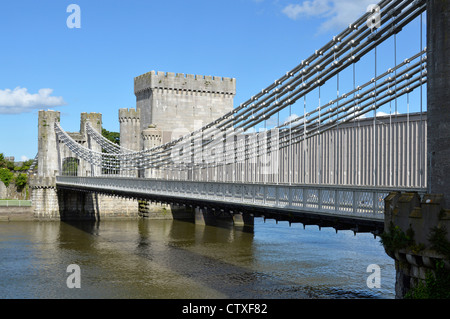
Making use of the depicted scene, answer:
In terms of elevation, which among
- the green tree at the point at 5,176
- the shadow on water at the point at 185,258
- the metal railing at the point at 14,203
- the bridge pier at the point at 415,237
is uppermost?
the green tree at the point at 5,176

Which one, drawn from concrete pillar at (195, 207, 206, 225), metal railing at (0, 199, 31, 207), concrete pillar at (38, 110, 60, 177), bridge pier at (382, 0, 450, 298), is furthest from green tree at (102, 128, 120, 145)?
bridge pier at (382, 0, 450, 298)

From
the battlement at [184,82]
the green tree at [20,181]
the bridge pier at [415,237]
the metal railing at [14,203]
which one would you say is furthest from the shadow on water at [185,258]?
the battlement at [184,82]

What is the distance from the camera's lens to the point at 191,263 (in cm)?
2597

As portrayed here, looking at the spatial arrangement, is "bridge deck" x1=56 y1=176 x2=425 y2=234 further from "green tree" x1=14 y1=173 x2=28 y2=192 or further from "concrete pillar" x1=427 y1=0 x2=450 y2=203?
"green tree" x1=14 y1=173 x2=28 y2=192

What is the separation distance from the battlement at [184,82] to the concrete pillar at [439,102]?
46905 mm

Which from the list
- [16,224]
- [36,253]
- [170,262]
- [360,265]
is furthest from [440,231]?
[16,224]

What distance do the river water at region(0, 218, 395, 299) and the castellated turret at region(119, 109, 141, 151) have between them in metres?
17.1

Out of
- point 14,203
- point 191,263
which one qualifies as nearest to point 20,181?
point 14,203

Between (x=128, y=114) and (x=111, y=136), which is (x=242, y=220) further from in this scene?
(x=111, y=136)

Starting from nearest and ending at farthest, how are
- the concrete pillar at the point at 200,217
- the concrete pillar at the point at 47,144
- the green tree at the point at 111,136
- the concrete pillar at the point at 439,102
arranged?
the concrete pillar at the point at 439,102 < the concrete pillar at the point at 200,217 < the concrete pillar at the point at 47,144 < the green tree at the point at 111,136

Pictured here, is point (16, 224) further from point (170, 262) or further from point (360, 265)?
point (360, 265)

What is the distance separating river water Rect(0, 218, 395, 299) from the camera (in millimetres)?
20141

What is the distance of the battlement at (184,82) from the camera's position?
5669cm

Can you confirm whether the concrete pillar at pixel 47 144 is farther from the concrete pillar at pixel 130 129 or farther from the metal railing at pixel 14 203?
the concrete pillar at pixel 130 129
